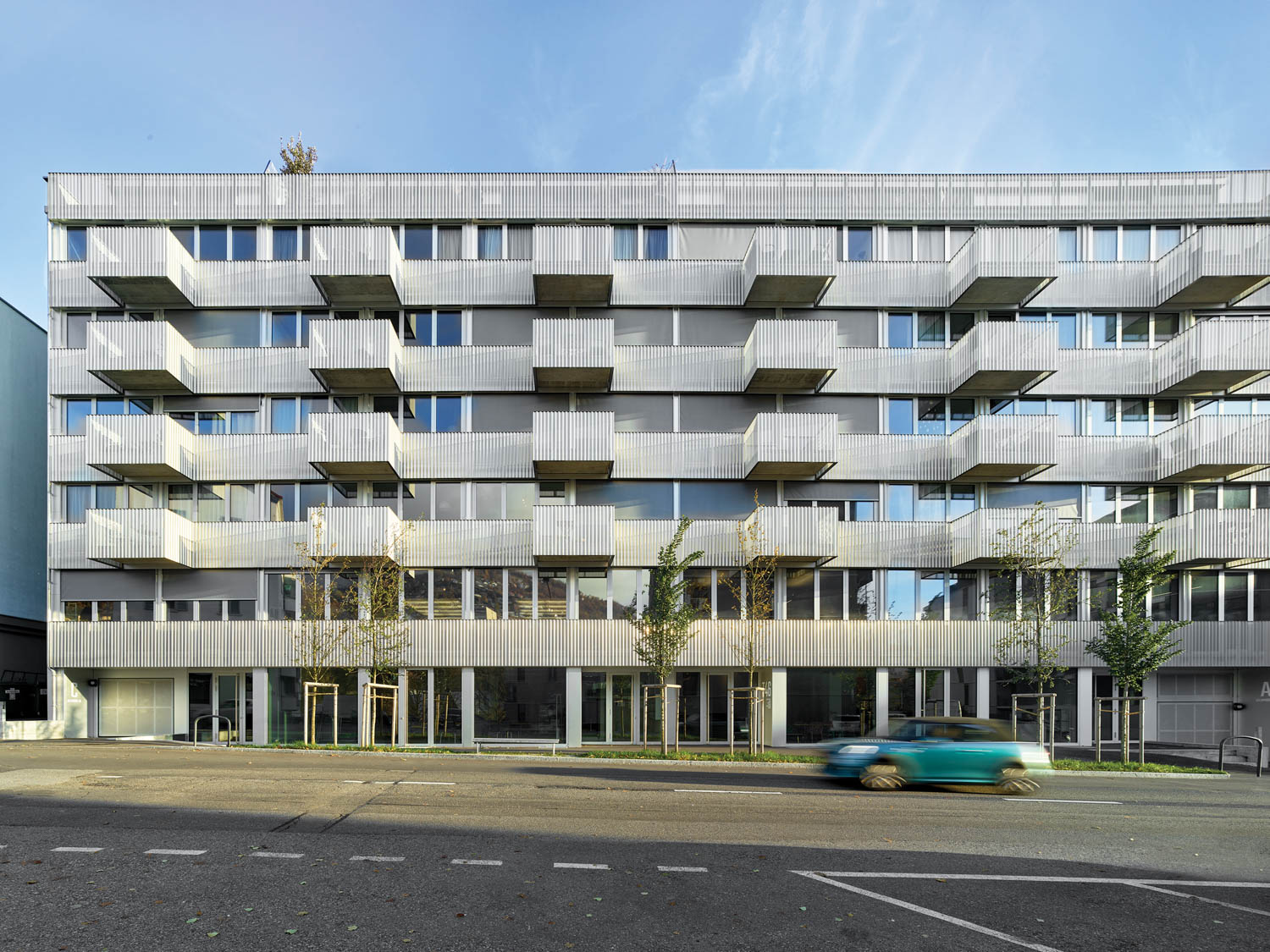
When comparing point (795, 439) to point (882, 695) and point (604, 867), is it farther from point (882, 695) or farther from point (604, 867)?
point (604, 867)

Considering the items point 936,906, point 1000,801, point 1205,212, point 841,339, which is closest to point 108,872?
point 936,906

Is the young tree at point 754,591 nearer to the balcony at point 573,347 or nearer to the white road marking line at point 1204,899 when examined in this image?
the balcony at point 573,347

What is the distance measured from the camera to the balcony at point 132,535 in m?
25.6

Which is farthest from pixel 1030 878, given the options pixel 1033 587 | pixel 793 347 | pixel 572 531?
pixel 1033 587

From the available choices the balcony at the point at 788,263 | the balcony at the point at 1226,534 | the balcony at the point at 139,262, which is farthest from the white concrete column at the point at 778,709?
the balcony at the point at 139,262

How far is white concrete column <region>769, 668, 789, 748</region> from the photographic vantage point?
88.1 feet

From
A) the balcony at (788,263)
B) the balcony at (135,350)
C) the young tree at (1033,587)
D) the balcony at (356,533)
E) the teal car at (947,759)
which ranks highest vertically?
the balcony at (788,263)

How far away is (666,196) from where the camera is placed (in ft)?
93.6

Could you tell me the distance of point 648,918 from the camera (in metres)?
7.53

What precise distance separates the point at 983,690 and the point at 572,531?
1425cm

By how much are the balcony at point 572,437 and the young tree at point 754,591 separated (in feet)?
16.2

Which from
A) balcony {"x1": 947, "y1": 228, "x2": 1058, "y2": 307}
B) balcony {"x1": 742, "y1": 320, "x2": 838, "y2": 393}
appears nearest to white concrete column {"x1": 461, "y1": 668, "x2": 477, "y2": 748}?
balcony {"x1": 742, "y1": 320, "x2": 838, "y2": 393}

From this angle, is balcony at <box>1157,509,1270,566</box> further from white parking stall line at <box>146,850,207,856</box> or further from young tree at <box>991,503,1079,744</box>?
white parking stall line at <box>146,850,207,856</box>

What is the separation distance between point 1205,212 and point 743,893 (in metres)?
30.4
